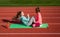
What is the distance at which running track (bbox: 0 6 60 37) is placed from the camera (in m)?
6.19

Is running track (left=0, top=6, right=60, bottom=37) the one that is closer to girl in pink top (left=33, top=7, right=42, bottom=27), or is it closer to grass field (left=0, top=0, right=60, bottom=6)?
girl in pink top (left=33, top=7, right=42, bottom=27)

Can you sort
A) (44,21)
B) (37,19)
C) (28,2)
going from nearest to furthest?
(37,19) < (44,21) < (28,2)

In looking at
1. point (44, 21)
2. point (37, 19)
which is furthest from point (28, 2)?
point (37, 19)

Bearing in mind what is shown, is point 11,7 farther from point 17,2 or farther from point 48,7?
point 48,7

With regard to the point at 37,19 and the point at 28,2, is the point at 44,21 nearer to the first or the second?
the point at 37,19

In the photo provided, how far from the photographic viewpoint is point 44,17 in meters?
7.73

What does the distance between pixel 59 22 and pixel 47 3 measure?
93.3 inches

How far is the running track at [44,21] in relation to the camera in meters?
6.19

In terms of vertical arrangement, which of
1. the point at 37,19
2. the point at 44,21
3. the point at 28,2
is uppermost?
the point at 28,2

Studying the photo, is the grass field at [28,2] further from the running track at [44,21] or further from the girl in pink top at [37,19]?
the girl in pink top at [37,19]

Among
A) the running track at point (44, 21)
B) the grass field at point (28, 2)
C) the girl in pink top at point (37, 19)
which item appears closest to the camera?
the running track at point (44, 21)

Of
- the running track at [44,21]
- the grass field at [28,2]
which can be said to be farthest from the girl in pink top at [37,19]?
the grass field at [28,2]

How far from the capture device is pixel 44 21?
7.21 metres

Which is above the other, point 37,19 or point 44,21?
point 37,19
